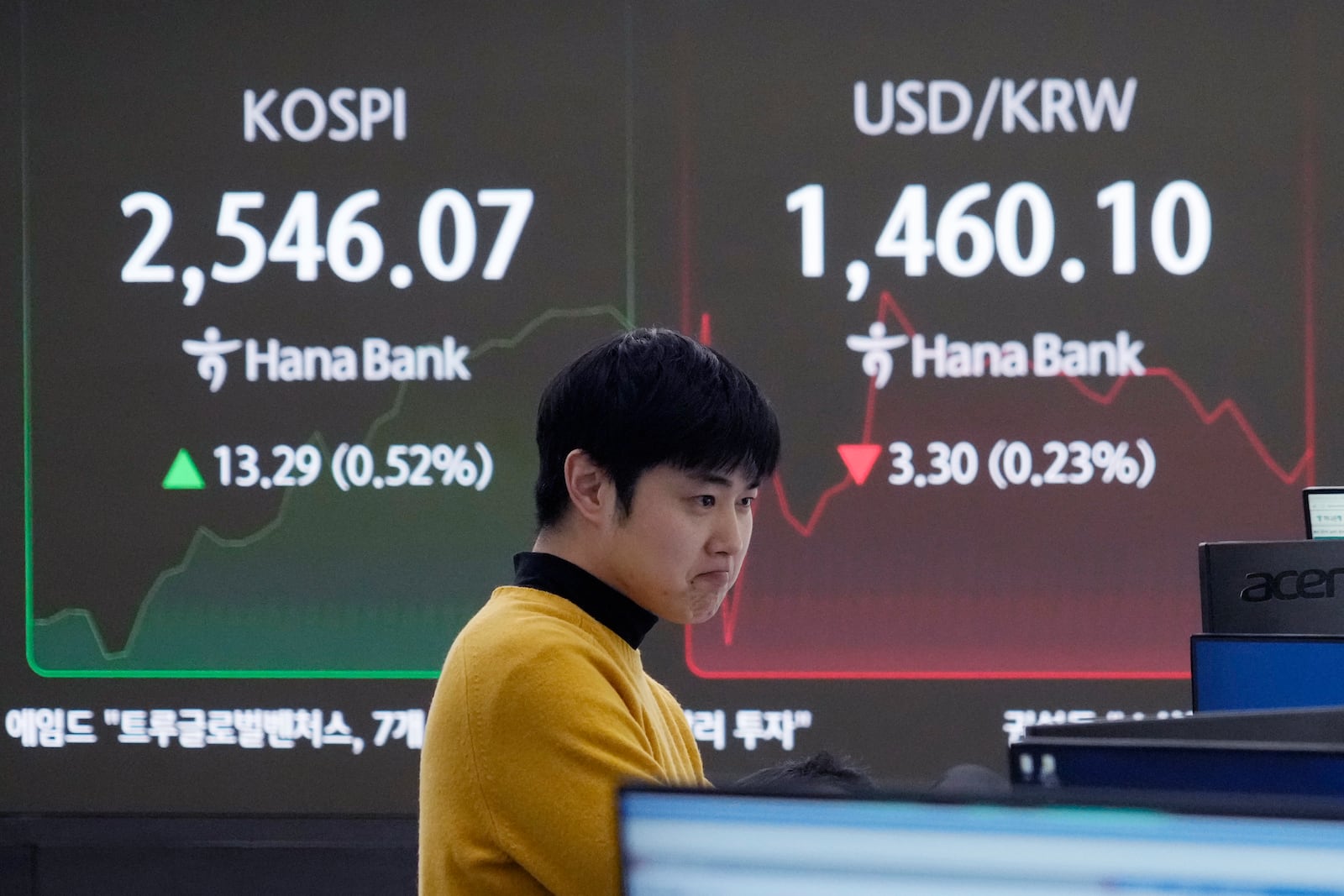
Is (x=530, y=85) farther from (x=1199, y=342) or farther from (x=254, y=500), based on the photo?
(x=1199, y=342)

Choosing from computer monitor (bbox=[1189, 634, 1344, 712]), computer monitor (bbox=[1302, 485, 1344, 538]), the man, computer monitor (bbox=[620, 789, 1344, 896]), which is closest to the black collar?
the man

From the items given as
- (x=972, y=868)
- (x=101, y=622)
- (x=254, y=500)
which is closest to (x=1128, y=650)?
(x=254, y=500)

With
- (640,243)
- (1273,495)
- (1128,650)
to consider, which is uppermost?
(640,243)

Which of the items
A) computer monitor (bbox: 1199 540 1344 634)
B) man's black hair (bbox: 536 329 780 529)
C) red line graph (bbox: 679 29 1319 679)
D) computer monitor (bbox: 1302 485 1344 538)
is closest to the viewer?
man's black hair (bbox: 536 329 780 529)

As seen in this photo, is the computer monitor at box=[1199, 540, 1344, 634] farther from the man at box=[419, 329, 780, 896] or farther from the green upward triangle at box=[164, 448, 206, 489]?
the green upward triangle at box=[164, 448, 206, 489]

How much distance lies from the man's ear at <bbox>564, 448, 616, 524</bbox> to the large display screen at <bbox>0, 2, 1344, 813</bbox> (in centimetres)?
210

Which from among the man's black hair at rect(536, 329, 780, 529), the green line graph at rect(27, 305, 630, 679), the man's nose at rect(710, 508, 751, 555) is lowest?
the green line graph at rect(27, 305, 630, 679)

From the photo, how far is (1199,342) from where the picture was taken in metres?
3.14

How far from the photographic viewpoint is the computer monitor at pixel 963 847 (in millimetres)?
612

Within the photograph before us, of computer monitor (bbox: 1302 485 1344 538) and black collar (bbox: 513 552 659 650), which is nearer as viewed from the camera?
black collar (bbox: 513 552 659 650)

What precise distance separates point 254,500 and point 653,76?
1312mm

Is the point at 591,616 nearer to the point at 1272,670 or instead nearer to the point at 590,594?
the point at 590,594

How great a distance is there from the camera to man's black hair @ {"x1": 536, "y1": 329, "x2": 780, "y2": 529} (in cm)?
109

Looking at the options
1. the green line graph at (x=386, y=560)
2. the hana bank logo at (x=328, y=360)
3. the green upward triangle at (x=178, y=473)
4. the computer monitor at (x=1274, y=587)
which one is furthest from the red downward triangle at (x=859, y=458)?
the green upward triangle at (x=178, y=473)
